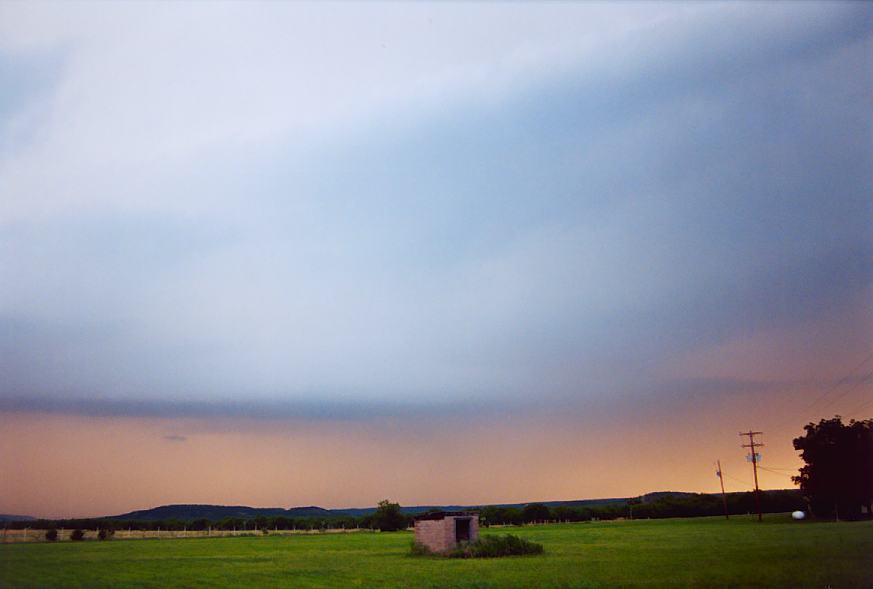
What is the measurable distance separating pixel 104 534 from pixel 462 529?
46.7 m

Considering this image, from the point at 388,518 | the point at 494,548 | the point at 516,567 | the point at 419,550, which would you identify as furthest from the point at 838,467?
the point at 388,518

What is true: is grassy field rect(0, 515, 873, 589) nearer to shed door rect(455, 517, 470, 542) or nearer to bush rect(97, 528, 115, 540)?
shed door rect(455, 517, 470, 542)

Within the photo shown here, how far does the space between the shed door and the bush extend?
45203mm

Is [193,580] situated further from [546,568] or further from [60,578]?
[546,568]

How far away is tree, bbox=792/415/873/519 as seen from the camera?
6600 cm

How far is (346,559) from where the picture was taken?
44875 millimetres

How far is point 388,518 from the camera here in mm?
98062

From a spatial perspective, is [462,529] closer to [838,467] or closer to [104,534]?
[838,467]

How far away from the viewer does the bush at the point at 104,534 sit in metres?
74.1

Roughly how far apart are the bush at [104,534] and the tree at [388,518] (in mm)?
33734

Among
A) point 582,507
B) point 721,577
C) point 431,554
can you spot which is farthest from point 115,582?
point 582,507

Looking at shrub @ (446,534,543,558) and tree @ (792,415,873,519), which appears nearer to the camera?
shrub @ (446,534,543,558)

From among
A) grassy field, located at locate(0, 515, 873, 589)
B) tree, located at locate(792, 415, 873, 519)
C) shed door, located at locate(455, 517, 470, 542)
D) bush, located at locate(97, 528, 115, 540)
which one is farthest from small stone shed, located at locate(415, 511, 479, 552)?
bush, located at locate(97, 528, 115, 540)

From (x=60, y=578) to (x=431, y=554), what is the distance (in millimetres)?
21325
